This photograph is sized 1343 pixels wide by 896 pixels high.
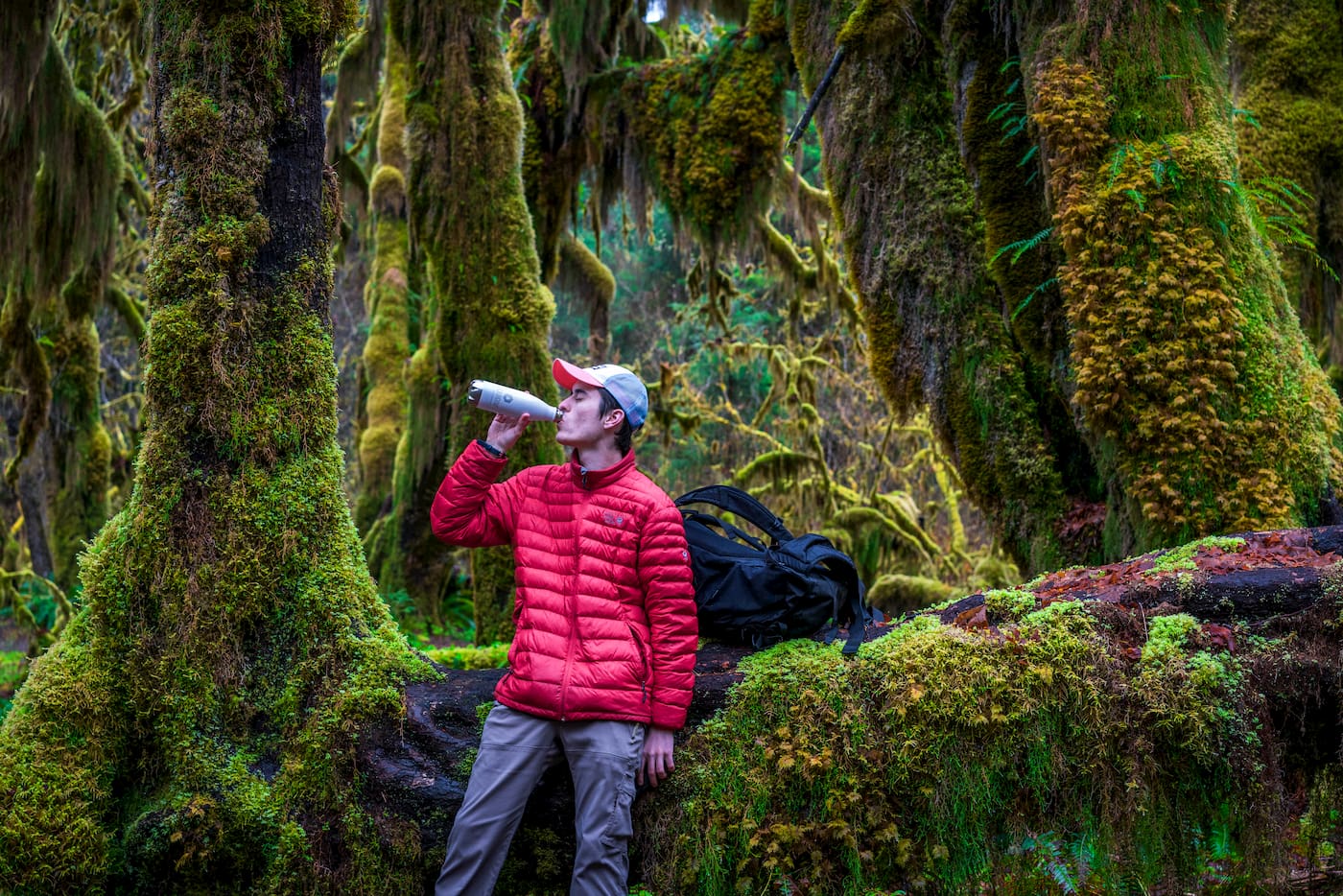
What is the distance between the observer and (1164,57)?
17.4ft

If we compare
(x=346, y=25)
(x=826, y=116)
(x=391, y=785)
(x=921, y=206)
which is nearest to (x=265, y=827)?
(x=391, y=785)

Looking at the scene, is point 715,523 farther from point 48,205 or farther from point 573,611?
point 48,205

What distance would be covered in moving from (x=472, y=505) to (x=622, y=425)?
625 millimetres

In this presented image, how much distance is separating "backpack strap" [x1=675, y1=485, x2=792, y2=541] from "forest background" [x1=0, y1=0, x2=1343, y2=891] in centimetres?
135

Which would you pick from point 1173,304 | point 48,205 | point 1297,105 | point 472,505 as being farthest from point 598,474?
point 48,205

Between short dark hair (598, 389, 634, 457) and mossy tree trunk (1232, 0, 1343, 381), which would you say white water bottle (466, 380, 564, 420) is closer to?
short dark hair (598, 389, 634, 457)

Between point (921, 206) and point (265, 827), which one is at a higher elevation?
point (921, 206)

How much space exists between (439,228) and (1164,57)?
224 inches

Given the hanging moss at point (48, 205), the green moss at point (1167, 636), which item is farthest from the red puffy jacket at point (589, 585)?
the hanging moss at point (48, 205)

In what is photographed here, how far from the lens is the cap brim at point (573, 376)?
3.55 metres

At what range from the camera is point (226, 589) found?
3535 mm

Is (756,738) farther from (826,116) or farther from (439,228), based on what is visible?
(439,228)

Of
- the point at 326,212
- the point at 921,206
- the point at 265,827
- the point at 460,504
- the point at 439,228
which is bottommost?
the point at 265,827

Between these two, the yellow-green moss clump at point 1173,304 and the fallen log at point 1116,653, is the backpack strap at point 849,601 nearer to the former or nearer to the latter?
the fallen log at point 1116,653
